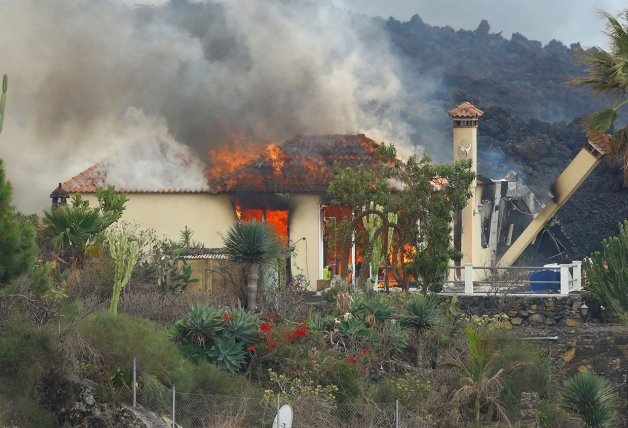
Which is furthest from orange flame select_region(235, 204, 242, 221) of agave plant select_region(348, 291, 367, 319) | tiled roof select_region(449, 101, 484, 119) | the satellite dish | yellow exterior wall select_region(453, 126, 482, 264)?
the satellite dish

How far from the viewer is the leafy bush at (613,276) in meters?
33.1

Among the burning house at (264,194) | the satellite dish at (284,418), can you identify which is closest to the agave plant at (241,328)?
the satellite dish at (284,418)

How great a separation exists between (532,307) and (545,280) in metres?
1.41

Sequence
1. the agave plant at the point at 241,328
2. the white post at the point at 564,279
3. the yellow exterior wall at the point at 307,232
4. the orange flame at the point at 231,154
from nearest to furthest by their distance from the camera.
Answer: the agave plant at the point at 241,328 → the white post at the point at 564,279 → the yellow exterior wall at the point at 307,232 → the orange flame at the point at 231,154

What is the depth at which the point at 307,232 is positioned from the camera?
38656mm

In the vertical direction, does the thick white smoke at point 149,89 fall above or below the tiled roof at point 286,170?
above

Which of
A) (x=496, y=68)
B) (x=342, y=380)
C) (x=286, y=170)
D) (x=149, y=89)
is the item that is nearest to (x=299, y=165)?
(x=286, y=170)

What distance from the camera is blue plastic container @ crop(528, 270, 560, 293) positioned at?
35.4 metres

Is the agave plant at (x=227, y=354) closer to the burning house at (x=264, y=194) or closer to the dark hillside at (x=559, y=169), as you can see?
the burning house at (x=264, y=194)

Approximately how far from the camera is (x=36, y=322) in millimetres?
24547

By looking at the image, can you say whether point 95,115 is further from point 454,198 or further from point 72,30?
point 454,198

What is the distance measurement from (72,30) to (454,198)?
1594 cm

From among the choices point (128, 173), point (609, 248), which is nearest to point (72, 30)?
point (128, 173)

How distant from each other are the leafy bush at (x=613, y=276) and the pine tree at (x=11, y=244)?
1380 centimetres
